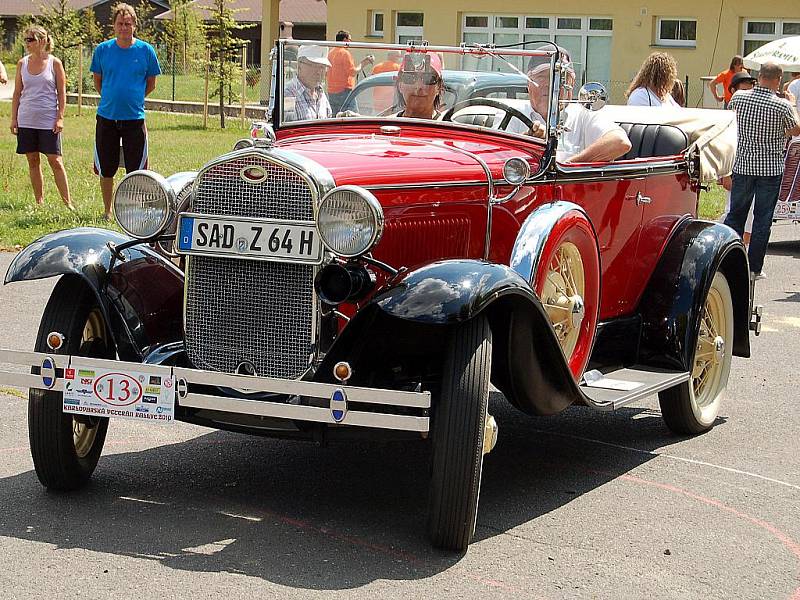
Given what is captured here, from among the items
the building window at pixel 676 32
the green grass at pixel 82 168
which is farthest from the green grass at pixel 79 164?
the building window at pixel 676 32

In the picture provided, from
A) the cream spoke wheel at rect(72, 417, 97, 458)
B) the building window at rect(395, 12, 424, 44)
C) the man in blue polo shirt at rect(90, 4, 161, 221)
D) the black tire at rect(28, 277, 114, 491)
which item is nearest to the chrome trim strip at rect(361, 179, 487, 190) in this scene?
the black tire at rect(28, 277, 114, 491)

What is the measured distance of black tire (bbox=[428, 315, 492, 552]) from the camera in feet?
13.0

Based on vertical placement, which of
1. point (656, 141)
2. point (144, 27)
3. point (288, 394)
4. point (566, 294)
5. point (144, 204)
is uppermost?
point (144, 27)

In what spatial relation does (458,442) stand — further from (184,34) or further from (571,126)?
(184,34)

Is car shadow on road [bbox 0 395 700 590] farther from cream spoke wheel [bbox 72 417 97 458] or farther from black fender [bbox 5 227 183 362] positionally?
black fender [bbox 5 227 183 362]

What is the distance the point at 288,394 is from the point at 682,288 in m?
2.42

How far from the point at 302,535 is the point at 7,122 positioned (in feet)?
70.5

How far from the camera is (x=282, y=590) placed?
12.1 feet

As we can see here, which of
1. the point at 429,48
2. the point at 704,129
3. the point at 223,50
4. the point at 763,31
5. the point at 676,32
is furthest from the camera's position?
the point at 676,32

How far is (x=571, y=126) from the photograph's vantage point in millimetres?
5730

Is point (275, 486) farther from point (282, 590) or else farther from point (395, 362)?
point (282, 590)

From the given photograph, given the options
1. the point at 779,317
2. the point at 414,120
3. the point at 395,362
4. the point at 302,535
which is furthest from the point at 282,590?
the point at 779,317

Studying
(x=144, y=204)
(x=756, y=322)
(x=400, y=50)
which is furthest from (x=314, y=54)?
(x=756, y=322)

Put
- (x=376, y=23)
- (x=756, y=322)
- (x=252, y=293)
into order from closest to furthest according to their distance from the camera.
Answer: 1. (x=252, y=293)
2. (x=756, y=322)
3. (x=376, y=23)
